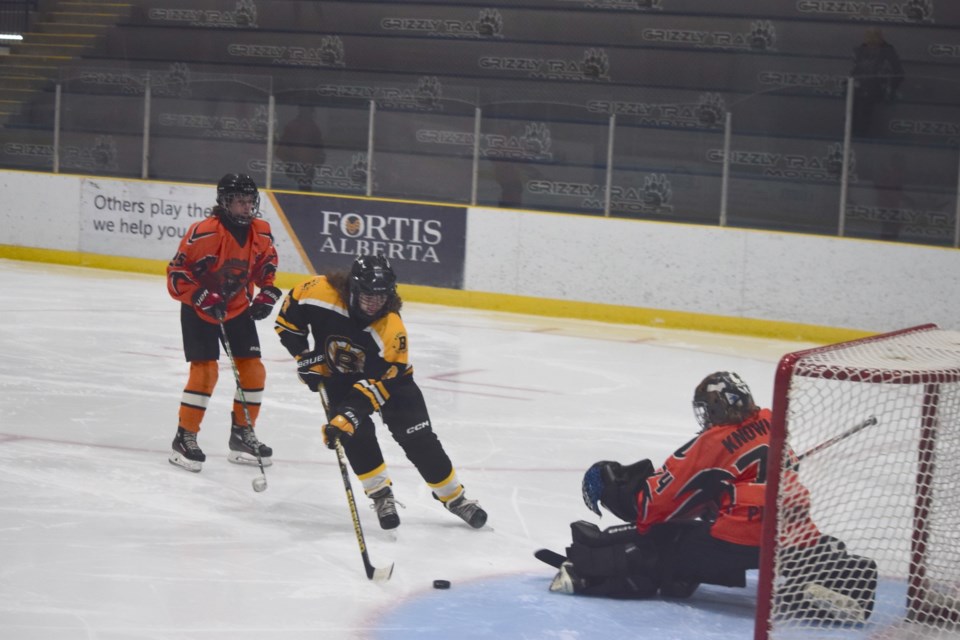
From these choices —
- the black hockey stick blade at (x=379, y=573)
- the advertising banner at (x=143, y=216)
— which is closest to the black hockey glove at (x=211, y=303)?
the black hockey stick blade at (x=379, y=573)

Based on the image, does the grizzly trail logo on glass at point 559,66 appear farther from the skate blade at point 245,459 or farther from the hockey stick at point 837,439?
the hockey stick at point 837,439

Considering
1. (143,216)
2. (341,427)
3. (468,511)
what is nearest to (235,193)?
(341,427)

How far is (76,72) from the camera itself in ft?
40.1

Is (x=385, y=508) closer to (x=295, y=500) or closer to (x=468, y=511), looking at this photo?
(x=468, y=511)

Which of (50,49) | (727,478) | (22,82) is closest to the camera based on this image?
(727,478)

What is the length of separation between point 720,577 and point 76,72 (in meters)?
9.96

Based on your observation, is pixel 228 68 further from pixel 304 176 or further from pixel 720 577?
pixel 720 577

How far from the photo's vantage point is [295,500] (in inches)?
190

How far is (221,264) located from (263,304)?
25 centimetres

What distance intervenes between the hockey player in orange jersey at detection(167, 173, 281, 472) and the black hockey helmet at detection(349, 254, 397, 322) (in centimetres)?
90

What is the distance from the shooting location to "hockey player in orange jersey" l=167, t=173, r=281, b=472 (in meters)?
5.19

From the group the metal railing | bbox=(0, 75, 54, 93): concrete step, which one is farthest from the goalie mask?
bbox=(0, 75, 54, 93): concrete step

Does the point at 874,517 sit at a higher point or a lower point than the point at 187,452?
higher

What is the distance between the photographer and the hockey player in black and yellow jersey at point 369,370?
4.39m
